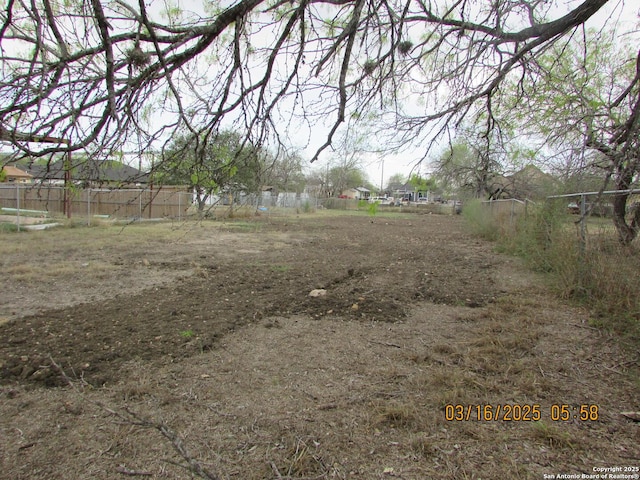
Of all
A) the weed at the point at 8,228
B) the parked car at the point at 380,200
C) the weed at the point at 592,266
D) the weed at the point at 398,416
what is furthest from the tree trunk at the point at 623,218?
the weed at the point at 8,228

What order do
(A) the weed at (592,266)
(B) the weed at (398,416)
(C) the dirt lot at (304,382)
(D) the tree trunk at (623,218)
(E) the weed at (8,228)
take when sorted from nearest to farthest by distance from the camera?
(C) the dirt lot at (304,382), (B) the weed at (398,416), (A) the weed at (592,266), (D) the tree trunk at (623,218), (E) the weed at (8,228)

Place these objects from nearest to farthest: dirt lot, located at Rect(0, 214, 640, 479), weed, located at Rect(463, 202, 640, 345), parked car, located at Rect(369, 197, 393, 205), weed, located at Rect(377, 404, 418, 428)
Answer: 1. dirt lot, located at Rect(0, 214, 640, 479)
2. weed, located at Rect(377, 404, 418, 428)
3. weed, located at Rect(463, 202, 640, 345)
4. parked car, located at Rect(369, 197, 393, 205)

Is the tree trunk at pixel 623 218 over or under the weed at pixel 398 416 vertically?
over

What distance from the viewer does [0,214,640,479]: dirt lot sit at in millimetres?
1878

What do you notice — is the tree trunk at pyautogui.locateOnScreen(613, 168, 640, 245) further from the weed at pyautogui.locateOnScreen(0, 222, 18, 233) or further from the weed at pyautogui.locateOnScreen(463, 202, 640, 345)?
the weed at pyautogui.locateOnScreen(0, 222, 18, 233)

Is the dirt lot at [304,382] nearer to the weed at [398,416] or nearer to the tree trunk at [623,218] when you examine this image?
the weed at [398,416]

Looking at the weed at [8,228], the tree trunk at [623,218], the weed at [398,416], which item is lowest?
the weed at [398,416]

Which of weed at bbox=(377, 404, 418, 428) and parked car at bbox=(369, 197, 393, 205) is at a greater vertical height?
parked car at bbox=(369, 197, 393, 205)

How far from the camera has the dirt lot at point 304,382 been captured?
1.88 metres

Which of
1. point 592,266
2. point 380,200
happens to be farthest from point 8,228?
point 592,266

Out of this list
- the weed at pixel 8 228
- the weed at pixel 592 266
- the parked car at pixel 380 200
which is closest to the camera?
the weed at pixel 592 266

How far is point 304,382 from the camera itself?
8.87 ft

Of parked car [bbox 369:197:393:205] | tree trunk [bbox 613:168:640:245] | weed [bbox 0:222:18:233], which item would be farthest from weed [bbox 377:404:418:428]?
weed [bbox 0:222:18:233]

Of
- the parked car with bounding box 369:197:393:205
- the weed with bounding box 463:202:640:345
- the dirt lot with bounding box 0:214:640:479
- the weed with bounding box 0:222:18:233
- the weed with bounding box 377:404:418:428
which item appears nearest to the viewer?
the dirt lot with bounding box 0:214:640:479
